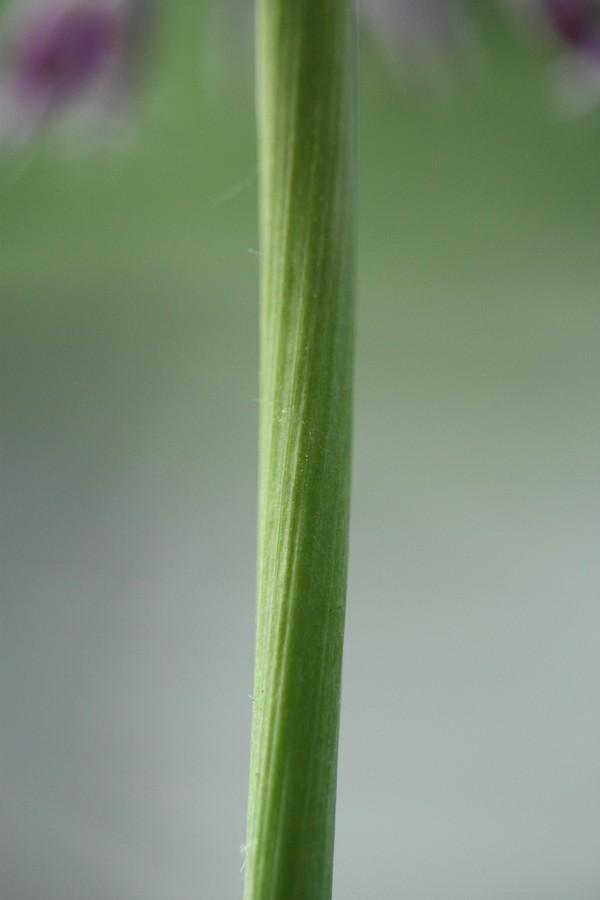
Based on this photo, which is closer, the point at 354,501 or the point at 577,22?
the point at 577,22

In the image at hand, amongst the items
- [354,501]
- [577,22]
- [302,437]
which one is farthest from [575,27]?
[354,501]

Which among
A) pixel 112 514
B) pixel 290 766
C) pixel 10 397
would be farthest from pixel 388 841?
pixel 290 766

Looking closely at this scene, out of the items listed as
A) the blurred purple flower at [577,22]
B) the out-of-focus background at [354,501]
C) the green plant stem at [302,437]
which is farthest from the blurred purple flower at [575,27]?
the out-of-focus background at [354,501]

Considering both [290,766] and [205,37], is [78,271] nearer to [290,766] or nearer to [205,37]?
[205,37]

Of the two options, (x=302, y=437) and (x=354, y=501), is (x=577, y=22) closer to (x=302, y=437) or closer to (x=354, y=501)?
(x=302, y=437)

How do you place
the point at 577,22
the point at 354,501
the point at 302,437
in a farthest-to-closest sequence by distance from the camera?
the point at 354,501, the point at 577,22, the point at 302,437

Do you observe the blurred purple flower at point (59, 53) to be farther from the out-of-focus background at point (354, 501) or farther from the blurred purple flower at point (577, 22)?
the out-of-focus background at point (354, 501)

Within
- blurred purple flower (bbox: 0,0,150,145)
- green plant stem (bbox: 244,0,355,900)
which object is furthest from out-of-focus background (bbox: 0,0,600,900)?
green plant stem (bbox: 244,0,355,900)
